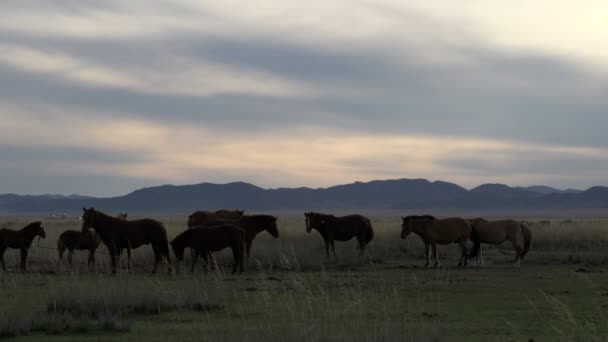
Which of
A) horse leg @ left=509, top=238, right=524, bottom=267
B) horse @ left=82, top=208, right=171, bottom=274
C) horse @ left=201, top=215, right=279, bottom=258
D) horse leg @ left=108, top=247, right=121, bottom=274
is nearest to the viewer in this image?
horse leg @ left=108, top=247, right=121, bottom=274

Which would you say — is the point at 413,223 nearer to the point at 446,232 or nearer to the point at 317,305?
the point at 446,232

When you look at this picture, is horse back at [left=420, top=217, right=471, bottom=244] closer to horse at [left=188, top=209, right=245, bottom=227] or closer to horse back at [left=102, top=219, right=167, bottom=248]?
horse at [left=188, top=209, right=245, bottom=227]

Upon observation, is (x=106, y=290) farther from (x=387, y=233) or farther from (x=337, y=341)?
(x=387, y=233)

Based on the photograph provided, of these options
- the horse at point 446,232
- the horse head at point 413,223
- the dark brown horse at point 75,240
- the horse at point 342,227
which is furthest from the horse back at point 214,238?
the horse at point 446,232

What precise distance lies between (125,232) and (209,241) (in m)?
2.38

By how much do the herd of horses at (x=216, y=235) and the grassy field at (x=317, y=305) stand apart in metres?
0.84

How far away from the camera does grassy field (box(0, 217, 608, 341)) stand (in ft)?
40.5

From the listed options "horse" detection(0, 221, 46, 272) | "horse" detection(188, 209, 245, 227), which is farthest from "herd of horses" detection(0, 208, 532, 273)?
"horse" detection(188, 209, 245, 227)

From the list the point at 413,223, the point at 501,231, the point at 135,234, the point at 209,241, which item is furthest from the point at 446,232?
the point at 135,234

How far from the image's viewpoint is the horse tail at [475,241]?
27059 mm

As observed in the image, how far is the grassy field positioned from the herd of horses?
2.76 ft

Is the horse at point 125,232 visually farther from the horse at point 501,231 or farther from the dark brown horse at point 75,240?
the horse at point 501,231

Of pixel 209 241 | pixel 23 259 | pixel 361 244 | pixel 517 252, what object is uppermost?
pixel 209 241

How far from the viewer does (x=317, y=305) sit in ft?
49.0
